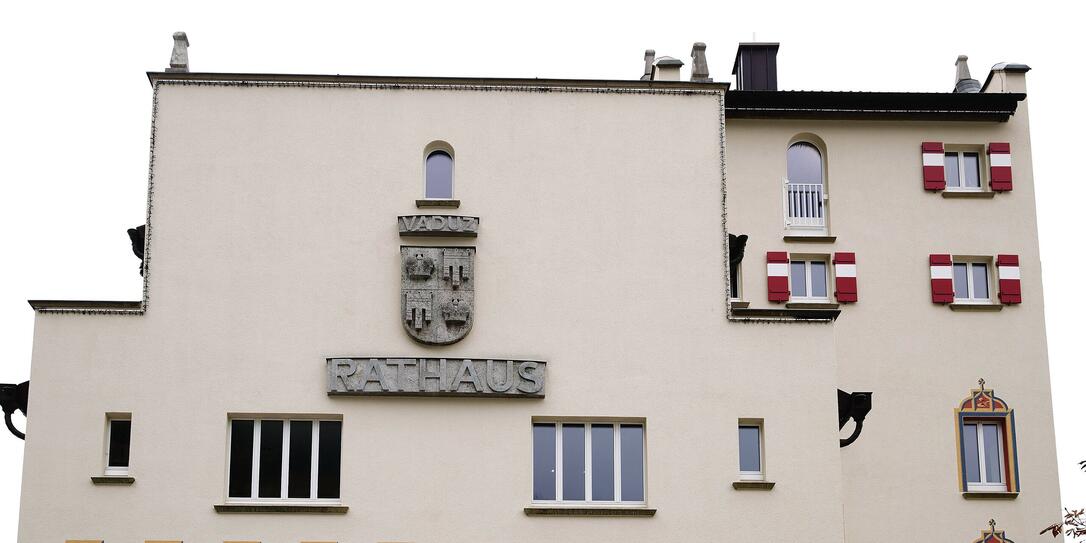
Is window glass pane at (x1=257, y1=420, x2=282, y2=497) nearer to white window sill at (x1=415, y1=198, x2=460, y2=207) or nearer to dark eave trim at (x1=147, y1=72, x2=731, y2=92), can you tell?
white window sill at (x1=415, y1=198, x2=460, y2=207)

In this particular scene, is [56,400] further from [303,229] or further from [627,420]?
[627,420]

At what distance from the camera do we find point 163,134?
85.8 ft

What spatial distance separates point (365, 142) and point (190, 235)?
133 inches

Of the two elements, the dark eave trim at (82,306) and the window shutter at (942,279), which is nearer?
the dark eave trim at (82,306)

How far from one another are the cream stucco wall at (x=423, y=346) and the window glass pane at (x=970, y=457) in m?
8.31

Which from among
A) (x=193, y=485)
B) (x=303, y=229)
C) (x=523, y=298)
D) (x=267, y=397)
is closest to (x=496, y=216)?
(x=523, y=298)

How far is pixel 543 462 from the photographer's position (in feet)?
82.7

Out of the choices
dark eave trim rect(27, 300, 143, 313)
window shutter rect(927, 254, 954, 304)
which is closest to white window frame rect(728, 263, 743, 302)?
window shutter rect(927, 254, 954, 304)

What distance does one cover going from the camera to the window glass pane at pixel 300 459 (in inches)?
976

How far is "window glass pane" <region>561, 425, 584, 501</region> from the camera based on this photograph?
82.2 ft

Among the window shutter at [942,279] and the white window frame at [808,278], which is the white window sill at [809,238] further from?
the window shutter at [942,279]

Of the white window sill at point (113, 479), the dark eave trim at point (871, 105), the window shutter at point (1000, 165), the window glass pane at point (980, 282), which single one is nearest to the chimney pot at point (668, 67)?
the dark eave trim at point (871, 105)

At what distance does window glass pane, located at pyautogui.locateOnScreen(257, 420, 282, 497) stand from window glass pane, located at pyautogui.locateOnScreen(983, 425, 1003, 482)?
15765mm

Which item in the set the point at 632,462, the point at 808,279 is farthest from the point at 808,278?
the point at 632,462
